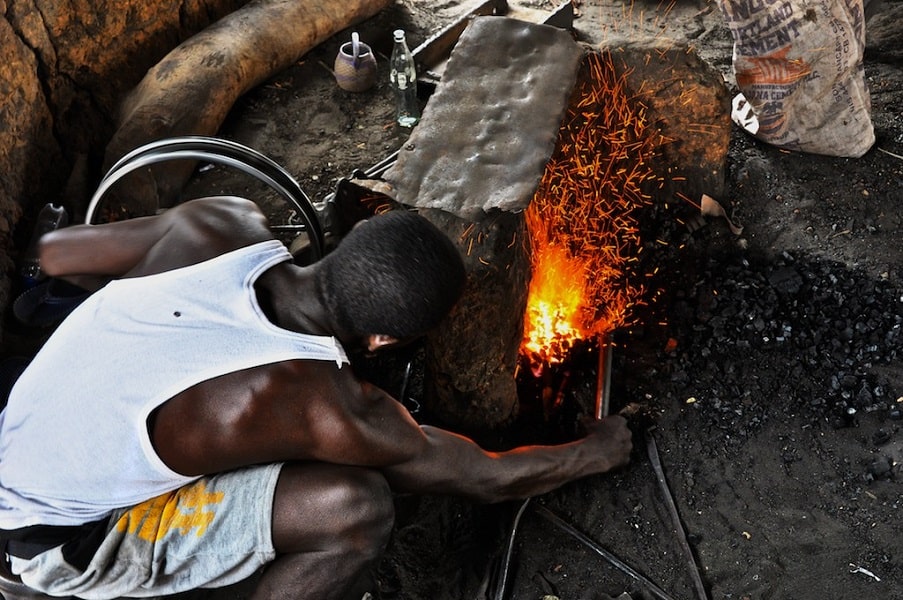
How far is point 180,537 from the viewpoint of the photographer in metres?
2.77

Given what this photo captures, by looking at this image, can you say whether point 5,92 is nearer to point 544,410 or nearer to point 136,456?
point 136,456

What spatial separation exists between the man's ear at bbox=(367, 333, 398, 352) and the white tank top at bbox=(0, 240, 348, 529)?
11 centimetres

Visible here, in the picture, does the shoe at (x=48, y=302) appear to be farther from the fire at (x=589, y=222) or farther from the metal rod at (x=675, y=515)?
the metal rod at (x=675, y=515)

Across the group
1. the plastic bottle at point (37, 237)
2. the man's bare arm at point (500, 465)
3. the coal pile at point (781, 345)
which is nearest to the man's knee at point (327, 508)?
the man's bare arm at point (500, 465)

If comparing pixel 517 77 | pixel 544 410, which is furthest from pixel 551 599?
pixel 517 77

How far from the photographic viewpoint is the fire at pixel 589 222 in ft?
13.3

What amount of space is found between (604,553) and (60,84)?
3759mm

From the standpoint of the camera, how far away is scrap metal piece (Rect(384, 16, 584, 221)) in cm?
322

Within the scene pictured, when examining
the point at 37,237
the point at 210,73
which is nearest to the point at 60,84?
the point at 210,73

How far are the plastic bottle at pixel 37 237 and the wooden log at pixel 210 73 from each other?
→ 0.34 m

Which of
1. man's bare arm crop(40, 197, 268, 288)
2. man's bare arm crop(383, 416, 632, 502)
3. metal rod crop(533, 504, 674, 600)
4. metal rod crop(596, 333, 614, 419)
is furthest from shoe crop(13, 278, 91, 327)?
metal rod crop(596, 333, 614, 419)

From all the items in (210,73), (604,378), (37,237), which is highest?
(210,73)

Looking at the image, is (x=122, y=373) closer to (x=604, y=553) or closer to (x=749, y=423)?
(x=604, y=553)

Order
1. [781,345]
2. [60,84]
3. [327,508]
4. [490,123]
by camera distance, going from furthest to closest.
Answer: [60,84], [781,345], [490,123], [327,508]
